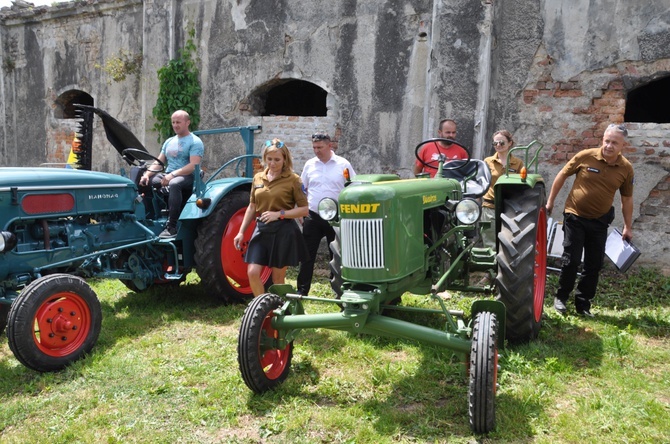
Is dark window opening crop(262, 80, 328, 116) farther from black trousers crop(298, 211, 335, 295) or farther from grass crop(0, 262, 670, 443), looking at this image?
grass crop(0, 262, 670, 443)

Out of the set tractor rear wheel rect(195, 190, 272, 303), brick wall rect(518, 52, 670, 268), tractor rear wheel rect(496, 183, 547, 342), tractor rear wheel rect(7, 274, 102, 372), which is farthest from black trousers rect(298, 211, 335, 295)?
brick wall rect(518, 52, 670, 268)

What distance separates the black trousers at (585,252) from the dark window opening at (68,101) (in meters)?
8.15

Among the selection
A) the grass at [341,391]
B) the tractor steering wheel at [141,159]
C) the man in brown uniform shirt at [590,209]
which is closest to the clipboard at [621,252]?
the man in brown uniform shirt at [590,209]

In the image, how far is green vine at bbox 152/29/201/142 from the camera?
312 inches

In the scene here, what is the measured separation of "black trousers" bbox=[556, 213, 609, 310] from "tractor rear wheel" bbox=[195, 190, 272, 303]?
2619 millimetres

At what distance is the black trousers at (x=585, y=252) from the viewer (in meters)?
4.59

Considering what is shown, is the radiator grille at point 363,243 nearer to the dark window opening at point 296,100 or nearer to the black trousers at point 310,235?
the black trousers at point 310,235

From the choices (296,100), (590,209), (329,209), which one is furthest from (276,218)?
(296,100)

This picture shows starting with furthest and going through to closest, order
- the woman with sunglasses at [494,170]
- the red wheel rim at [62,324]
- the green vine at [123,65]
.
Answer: the green vine at [123,65] < the woman with sunglasses at [494,170] < the red wheel rim at [62,324]

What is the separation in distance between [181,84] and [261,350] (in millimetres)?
5782

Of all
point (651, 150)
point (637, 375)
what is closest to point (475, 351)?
point (637, 375)

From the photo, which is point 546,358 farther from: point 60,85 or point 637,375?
point 60,85

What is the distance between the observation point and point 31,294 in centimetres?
343

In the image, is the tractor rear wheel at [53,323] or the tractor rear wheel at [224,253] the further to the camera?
the tractor rear wheel at [224,253]
